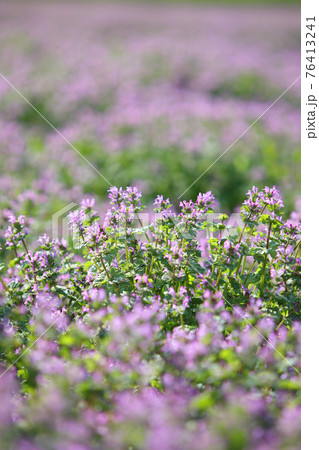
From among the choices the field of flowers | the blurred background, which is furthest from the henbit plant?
the blurred background

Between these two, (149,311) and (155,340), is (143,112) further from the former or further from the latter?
(155,340)

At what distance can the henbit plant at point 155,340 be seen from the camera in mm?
1812

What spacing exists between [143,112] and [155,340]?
6.59 metres

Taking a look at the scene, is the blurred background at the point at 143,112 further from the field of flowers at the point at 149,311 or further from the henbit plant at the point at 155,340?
the henbit plant at the point at 155,340

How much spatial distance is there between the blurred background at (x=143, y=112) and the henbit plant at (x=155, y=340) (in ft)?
3.61

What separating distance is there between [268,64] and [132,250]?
11.8 m

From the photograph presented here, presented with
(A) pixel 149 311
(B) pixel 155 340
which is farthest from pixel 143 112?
(B) pixel 155 340

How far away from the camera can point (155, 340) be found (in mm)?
2238

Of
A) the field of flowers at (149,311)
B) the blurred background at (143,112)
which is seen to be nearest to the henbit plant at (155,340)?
the field of flowers at (149,311)

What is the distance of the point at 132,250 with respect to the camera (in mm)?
2885

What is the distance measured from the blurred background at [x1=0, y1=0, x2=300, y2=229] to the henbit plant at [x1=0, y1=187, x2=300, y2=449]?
110 centimetres

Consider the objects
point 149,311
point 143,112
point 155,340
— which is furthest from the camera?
point 143,112
